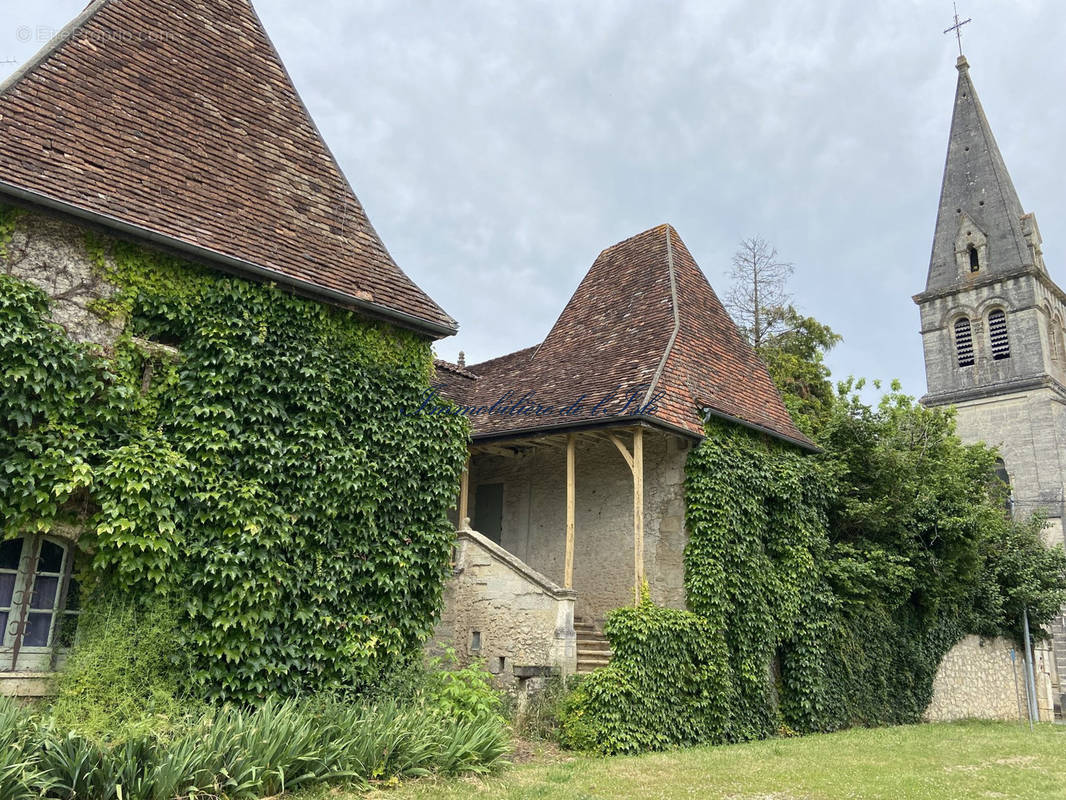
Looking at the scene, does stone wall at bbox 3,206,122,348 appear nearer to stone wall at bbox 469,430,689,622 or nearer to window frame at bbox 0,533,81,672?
window frame at bbox 0,533,81,672

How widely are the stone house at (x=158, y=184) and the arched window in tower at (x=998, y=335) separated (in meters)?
35.9

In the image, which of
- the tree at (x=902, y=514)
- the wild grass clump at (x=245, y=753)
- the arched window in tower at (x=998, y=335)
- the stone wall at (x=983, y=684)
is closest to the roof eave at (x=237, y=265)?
the wild grass clump at (x=245, y=753)

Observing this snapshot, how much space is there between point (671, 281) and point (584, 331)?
6.31 feet

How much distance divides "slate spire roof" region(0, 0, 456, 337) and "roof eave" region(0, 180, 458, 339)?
0.02 m

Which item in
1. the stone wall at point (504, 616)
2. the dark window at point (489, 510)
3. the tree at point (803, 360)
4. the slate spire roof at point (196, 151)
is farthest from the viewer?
the tree at point (803, 360)

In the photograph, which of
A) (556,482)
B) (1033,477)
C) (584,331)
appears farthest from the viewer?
(1033,477)

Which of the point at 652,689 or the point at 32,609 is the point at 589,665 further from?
the point at 32,609

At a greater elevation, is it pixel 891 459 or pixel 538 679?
pixel 891 459

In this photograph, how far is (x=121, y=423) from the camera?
24.7ft

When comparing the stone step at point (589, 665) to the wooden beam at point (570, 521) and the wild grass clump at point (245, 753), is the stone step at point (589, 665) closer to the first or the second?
the wooden beam at point (570, 521)

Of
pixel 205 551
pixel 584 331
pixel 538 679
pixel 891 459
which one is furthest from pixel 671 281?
pixel 205 551

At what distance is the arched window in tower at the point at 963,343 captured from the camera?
38.4 m

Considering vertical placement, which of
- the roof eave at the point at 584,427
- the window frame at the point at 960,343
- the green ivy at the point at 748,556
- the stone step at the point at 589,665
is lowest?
the stone step at the point at 589,665

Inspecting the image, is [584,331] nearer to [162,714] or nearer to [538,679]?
[538,679]
